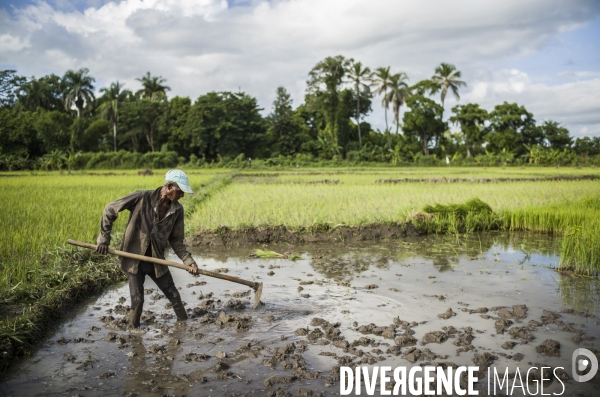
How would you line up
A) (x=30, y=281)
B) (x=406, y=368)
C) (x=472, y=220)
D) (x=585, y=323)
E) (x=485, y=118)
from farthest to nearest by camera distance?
(x=485, y=118) → (x=472, y=220) → (x=30, y=281) → (x=585, y=323) → (x=406, y=368)

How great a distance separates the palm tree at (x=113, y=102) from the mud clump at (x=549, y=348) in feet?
110

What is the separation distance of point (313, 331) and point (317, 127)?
3626 centimetres

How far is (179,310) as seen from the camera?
148 inches

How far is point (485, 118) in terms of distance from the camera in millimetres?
36312

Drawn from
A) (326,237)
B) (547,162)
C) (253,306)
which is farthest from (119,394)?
(547,162)

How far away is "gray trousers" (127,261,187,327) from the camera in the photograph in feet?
11.8

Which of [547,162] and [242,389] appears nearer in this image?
[242,389]

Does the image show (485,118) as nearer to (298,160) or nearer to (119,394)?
(298,160)

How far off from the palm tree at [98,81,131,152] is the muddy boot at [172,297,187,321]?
1258 inches

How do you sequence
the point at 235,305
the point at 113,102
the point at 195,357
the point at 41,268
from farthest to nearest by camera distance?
1. the point at 113,102
2. the point at 41,268
3. the point at 235,305
4. the point at 195,357

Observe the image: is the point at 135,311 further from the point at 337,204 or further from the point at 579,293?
the point at 337,204

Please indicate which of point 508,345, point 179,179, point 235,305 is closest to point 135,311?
point 235,305

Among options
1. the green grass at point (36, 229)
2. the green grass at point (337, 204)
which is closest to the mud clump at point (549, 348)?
the green grass at point (36, 229)

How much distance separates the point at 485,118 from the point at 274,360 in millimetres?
36727
